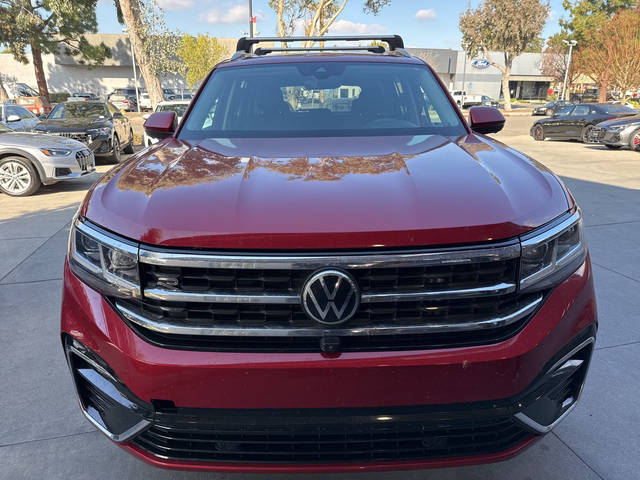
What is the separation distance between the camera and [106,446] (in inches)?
95.7

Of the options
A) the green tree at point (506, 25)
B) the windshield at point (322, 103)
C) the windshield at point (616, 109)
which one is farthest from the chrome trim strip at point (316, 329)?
the green tree at point (506, 25)

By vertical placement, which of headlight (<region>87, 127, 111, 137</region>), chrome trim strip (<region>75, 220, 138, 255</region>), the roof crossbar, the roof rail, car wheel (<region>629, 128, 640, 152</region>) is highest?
the roof rail

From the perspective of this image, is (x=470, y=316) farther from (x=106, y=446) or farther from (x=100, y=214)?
(x=106, y=446)

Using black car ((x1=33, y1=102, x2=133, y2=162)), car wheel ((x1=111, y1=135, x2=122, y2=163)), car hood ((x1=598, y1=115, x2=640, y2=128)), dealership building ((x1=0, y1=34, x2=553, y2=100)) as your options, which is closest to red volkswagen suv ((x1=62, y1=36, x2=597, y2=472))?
black car ((x1=33, y1=102, x2=133, y2=162))

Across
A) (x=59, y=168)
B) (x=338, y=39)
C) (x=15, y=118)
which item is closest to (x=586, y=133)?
(x=338, y=39)

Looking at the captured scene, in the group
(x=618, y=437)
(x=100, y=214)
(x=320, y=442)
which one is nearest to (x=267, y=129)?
(x=100, y=214)

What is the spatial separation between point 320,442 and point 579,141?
70.7 feet

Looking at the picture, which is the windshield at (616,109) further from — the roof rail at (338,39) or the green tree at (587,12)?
the green tree at (587,12)

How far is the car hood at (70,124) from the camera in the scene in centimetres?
1146

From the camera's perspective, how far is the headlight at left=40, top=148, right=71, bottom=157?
852 centimetres

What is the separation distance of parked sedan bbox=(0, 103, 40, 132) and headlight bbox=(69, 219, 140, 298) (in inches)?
459

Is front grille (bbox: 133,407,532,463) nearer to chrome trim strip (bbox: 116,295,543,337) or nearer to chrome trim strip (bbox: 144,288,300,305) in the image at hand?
chrome trim strip (bbox: 116,295,543,337)

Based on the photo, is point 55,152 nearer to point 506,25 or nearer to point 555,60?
point 506,25

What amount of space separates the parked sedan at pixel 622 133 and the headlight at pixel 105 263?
54.8 ft
